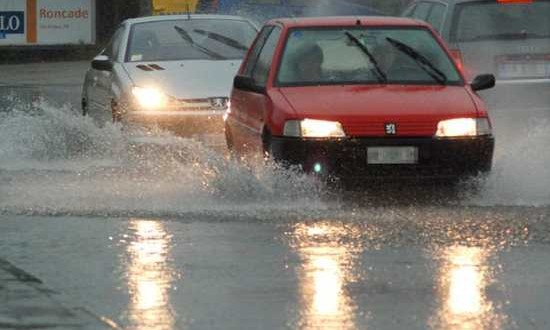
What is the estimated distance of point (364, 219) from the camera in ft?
35.5

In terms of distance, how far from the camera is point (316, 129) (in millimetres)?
11484

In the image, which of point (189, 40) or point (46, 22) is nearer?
point (189, 40)

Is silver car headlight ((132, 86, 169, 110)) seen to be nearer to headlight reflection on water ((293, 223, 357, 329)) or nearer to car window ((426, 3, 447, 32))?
car window ((426, 3, 447, 32))

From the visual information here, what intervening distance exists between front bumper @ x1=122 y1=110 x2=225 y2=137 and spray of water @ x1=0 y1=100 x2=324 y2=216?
17 centimetres

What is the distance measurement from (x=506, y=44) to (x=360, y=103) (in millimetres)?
4858

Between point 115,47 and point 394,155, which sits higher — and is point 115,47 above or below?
below

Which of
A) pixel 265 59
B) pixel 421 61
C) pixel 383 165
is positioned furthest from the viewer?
pixel 265 59

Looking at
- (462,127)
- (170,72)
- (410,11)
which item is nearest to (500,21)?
(410,11)

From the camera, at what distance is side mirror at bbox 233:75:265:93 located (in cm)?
1244

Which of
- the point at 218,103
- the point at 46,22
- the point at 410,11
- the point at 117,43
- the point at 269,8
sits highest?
the point at 410,11

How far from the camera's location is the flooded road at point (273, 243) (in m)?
7.77

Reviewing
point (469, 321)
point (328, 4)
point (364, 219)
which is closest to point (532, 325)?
point (469, 321)

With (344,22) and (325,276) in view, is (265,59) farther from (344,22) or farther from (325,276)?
(325,276)

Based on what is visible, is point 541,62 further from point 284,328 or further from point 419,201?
point 284,328
